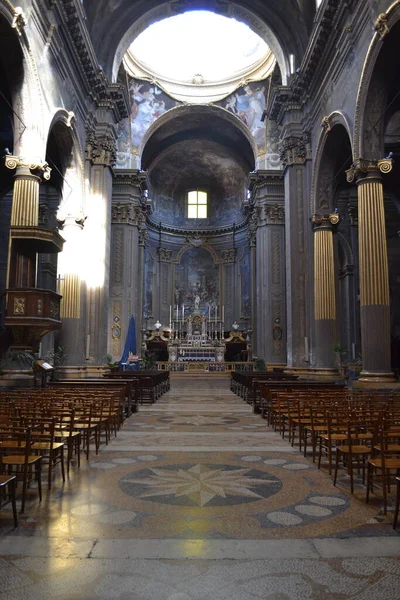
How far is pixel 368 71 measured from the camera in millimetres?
13516

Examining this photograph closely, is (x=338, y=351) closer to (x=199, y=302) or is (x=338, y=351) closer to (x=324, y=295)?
(x=324, y=295)

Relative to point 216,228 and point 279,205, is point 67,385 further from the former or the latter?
point 216,228

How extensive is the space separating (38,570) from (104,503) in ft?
5.18

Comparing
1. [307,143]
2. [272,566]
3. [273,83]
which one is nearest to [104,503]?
[272,566]

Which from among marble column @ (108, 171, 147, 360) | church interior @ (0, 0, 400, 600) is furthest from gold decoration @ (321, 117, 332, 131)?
marble column @ (108, 171, 147, 360)

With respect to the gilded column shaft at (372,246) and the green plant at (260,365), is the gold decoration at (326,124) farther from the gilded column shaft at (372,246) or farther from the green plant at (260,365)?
the green plant at (260,365)

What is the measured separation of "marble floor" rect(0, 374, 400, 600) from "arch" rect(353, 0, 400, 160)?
10.4m

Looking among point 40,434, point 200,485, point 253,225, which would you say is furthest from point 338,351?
point 253,225

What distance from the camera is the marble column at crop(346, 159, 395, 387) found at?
42.9ft

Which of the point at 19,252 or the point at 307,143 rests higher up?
the point at 307,143

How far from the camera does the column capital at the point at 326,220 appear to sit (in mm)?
18938

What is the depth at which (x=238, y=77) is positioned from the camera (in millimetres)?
33625

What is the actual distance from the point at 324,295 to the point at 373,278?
5134mm

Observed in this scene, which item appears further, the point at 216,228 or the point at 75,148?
the point at 216,228
